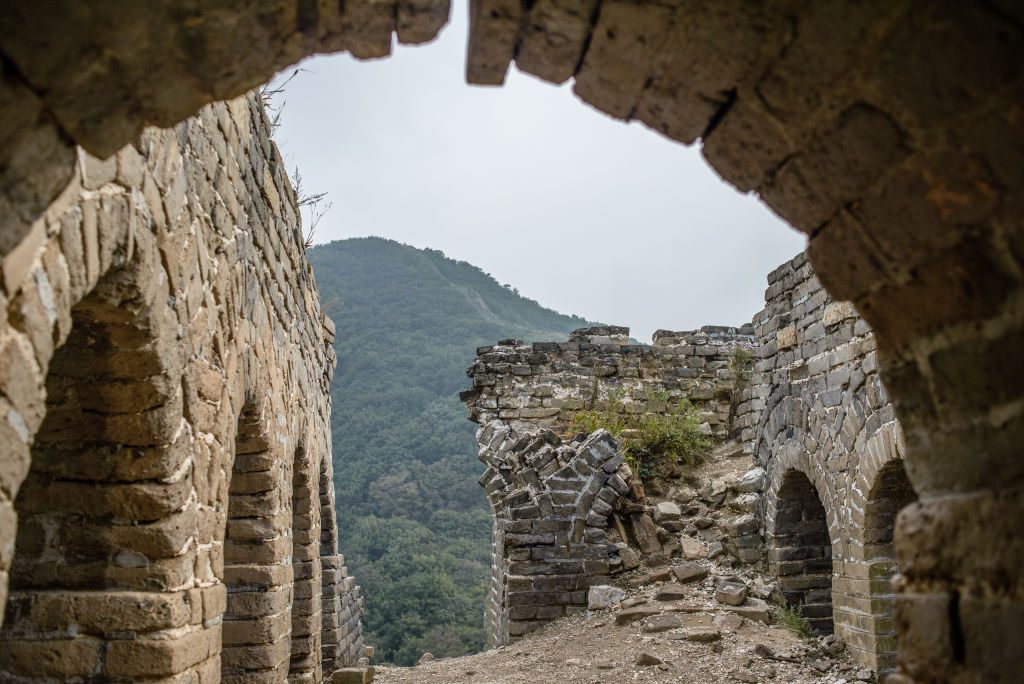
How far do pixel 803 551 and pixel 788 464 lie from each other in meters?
0.79

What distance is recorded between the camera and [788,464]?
23.9 feet

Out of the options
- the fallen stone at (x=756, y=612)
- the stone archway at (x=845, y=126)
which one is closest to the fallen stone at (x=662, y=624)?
the fallen stone at (x=756, y=612)

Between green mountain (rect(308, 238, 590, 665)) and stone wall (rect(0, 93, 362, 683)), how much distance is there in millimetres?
A: 4336

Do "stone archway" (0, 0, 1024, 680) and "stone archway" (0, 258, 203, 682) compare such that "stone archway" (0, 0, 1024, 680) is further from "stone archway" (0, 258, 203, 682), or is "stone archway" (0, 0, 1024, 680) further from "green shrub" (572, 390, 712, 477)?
"green shrub" (572, 390, 712, 477)

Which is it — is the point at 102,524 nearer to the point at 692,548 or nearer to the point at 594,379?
the point at 692,548

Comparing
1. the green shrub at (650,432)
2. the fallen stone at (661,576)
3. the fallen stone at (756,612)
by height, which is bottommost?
the fallen stone at (756,612)

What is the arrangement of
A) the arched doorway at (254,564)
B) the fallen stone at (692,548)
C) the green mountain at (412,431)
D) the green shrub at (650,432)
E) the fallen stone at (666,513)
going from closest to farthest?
the arched doorway at (254,564) < the fallen stone at (692,548) < the fallen stone at (666,513) < the green shrub at (650,432) < the green mountain at (412,431)

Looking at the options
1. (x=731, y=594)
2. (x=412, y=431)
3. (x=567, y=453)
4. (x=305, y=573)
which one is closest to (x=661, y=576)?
(x=731, y=594)

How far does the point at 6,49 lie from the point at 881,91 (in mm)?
1536

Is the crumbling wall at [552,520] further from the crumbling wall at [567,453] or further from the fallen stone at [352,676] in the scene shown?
the fallen stone at [352,676]

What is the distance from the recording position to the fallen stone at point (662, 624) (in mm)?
6328

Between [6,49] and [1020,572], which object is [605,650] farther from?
[6,49]

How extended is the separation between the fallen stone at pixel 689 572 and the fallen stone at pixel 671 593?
14 centimetres

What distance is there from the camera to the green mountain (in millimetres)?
16672
